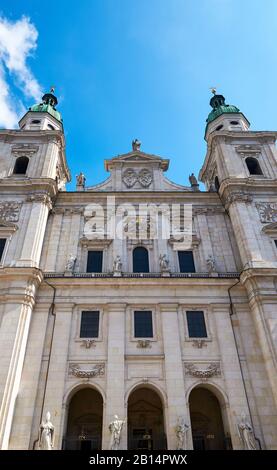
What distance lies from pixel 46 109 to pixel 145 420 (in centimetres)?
2848

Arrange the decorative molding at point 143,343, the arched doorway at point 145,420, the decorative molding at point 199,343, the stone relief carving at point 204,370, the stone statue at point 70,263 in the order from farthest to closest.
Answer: the stone statue at point 70,263 < the decorative molding at point 199,343 < the decorative molding at point 143,343 < the arched doorway at point 145,420 < the stone relief carving at point 204,370

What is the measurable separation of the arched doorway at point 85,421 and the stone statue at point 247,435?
7.19 m

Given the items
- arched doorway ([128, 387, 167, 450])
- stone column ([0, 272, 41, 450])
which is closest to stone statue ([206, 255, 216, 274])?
arched doorway ([128, 387, 167, 450])

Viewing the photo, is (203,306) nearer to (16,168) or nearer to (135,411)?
(135,411)

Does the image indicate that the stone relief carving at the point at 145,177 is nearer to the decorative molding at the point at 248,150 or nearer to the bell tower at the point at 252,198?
the bell tower at the point at 252,198

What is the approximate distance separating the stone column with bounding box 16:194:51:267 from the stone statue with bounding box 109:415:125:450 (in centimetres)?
987

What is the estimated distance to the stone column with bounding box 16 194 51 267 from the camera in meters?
21.2

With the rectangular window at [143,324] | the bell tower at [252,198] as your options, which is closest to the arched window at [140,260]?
the rectangular window at [143,324]

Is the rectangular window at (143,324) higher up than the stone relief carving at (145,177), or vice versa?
the stone relief carving at (145,177)

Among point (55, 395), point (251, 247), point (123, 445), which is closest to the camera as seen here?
point (123, 445)

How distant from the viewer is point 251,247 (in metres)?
22.0

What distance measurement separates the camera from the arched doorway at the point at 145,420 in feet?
59.7

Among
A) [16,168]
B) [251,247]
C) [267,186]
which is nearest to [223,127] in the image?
[267,186]
